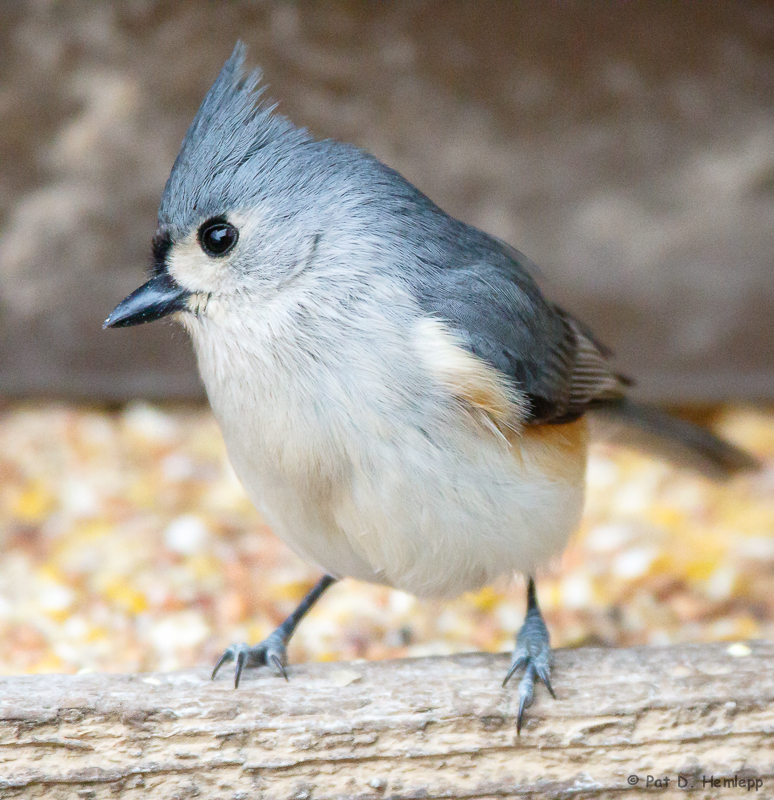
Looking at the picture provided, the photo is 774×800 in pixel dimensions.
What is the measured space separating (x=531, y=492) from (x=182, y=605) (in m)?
1.05

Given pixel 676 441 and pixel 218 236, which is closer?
pixel 218 236

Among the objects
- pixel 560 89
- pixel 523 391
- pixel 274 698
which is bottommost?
pixel 274 698

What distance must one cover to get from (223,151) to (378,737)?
0.89 metres

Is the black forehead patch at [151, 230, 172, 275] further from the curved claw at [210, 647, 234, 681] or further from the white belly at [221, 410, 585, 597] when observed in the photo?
the curved claw at [210, 647, 234, 681]

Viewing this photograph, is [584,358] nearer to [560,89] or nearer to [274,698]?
[274,698]

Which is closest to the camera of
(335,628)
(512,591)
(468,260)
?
(468,260)

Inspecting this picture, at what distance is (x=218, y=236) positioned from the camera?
1378mm

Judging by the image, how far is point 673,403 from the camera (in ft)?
9.61

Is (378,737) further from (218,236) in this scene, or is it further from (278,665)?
(218,236)

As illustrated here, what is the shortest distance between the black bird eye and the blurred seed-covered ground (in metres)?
0.77

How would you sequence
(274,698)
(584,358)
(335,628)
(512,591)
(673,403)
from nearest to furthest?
(274,698) → (584,358) → (335,628) → (512,591) → (673,403)

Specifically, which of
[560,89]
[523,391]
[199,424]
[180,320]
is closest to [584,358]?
[523,391]

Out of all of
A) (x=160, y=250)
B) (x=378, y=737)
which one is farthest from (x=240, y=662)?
(x=160, y=250)

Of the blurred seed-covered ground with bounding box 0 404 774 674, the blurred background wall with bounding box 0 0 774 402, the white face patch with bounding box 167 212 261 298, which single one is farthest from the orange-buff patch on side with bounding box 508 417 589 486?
the blurred background wall with bounding box 0 0 774 402
